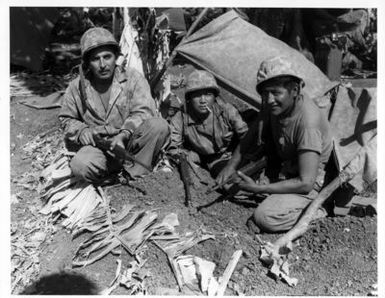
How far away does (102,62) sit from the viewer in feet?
16.6

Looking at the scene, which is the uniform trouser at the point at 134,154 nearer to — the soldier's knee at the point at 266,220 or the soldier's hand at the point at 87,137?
the soldier's hand at the point at 87,137

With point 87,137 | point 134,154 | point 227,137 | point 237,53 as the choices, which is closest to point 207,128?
point 227,137

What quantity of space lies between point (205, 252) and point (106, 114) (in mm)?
1887

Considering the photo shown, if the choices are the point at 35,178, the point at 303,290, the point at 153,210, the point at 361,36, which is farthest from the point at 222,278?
the point at 361,36

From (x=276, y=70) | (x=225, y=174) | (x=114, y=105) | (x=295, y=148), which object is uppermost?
(x=276, y=70)

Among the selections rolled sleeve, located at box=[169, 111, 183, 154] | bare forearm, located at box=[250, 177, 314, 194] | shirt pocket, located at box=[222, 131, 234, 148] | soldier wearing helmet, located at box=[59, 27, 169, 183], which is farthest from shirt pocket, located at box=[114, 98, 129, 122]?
bare forearm, located at box=[250, 177, 314, 194]

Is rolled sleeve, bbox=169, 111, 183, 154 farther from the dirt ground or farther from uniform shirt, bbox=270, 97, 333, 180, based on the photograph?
uniform shirt, bbox=270, 97, 333, 180

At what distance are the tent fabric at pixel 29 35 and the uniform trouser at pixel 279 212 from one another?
6.03 meters

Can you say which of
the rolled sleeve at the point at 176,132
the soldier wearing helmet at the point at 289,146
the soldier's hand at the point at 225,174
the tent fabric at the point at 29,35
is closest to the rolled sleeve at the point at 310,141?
the soldier wearing helmet at the point at 289,146

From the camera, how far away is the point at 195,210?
4801 mm

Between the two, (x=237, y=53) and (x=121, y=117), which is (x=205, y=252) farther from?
(x=237, y=53)

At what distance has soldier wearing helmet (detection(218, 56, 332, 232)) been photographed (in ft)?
14.3
